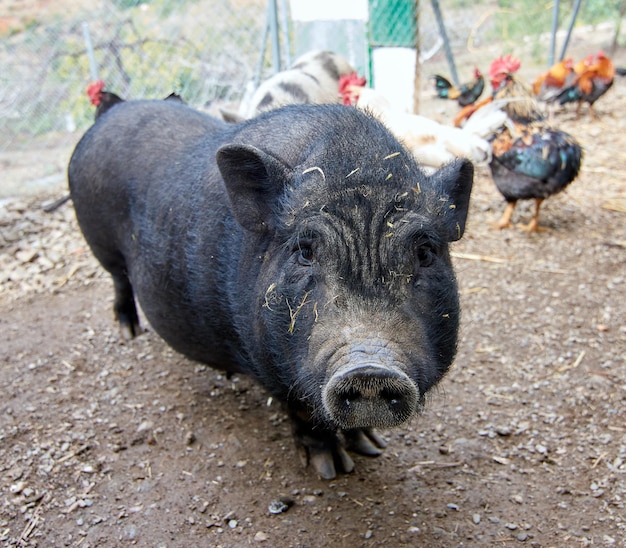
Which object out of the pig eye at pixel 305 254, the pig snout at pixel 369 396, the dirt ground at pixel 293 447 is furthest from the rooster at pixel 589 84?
the pig snout at pixel 369 396

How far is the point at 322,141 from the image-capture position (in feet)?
8.86

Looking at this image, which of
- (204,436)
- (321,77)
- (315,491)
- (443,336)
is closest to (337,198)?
(443,336)

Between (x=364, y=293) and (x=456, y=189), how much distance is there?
779 millimetres

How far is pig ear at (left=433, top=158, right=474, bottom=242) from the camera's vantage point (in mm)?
2709

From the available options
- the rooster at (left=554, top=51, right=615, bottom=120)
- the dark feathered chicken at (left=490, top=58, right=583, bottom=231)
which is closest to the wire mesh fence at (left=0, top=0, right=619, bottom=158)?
the dark feathered chicken at (left=490, top=58, right=583, bottom=231)

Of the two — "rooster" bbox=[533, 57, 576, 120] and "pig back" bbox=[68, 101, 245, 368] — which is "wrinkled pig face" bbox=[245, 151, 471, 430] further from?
"rooster" bbox=[533, 57, 576, 120]

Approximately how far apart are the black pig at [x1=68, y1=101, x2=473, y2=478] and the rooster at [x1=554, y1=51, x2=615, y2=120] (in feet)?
26.4

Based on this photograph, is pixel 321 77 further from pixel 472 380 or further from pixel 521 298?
pixel 472 380

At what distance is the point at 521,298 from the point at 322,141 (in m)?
2.91

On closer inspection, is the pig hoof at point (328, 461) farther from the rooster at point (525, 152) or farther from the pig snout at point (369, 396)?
the rooster at point (525, 152)

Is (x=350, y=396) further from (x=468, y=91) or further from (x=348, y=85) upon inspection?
(x=468, y=91)

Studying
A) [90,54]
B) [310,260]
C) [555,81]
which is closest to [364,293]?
[310,260]

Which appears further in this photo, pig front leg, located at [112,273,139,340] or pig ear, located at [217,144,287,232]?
pig front leg, located at [112,273,139,340]

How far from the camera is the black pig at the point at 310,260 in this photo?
89.1 inches
